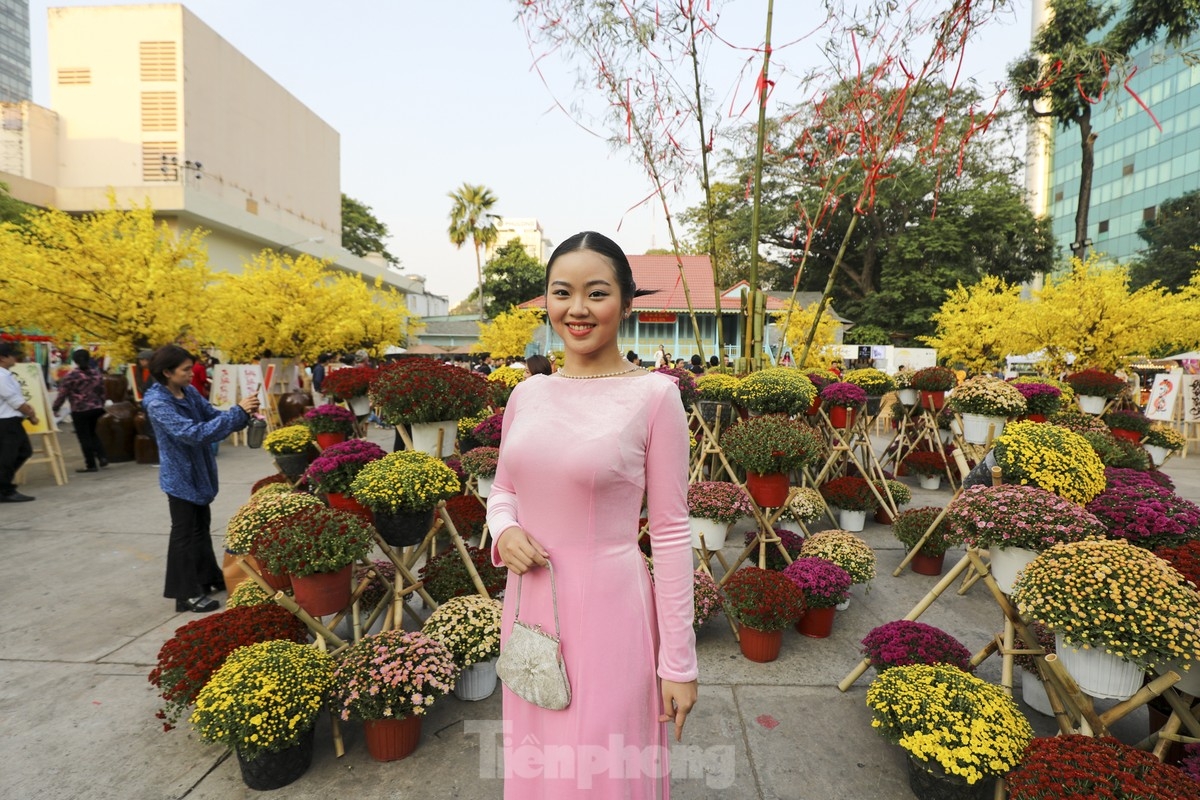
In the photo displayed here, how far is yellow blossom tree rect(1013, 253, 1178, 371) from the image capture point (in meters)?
9.59

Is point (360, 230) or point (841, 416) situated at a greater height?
point (360, 230)

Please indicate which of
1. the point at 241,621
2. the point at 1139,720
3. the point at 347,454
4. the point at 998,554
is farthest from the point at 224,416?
the point at 1139,720

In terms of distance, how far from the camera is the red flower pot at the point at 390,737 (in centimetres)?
265

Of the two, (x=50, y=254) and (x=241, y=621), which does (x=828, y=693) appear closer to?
(x=241, y=621)

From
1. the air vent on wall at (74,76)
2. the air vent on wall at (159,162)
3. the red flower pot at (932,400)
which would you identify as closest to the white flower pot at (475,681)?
the red flower pot at (932,400)

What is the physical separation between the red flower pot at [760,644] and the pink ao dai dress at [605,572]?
93.0 inches

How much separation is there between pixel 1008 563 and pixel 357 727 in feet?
10.9

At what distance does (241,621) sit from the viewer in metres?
2.91

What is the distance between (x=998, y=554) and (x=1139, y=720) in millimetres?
1514

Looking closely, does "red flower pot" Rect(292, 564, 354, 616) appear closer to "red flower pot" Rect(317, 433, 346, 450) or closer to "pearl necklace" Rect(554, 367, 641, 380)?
"red flower pot" Rect(317, 433, 346, 450)

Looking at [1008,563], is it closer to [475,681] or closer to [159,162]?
[475,681]

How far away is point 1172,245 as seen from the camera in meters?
33.2

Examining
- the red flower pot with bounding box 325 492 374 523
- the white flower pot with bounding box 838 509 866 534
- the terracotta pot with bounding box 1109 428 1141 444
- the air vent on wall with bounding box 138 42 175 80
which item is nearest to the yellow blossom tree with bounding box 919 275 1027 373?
the terracotta pot with bounding box 1109 428 1141 444

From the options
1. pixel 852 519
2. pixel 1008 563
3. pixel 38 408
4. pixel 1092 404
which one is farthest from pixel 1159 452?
pixel 38 408
